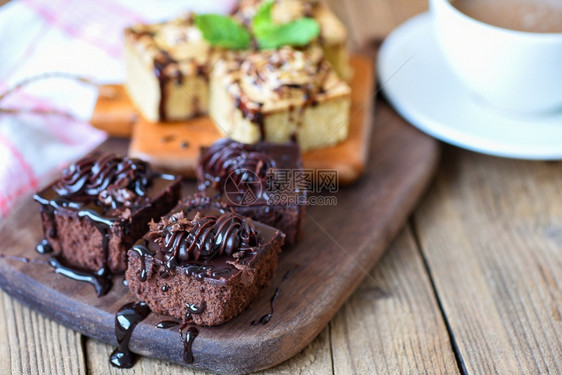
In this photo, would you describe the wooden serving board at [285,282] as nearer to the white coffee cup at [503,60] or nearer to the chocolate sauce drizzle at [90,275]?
the chocolate sauce drizzle at [90,275]

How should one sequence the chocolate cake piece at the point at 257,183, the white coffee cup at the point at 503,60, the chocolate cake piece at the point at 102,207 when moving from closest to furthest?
1. the chocolate cake piece at the point at 102,207
2. the chocolate cake piece at the point at 257,183
3. the white coffee cup at the point at 503,60

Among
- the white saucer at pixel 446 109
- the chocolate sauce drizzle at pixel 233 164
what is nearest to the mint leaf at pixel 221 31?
the chocolate sauce drizzle at pixel 233 164

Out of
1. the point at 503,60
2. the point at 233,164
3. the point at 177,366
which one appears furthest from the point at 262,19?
the point at 177,366

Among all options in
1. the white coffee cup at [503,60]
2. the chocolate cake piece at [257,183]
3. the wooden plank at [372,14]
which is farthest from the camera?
the wooden plank at [372,14]

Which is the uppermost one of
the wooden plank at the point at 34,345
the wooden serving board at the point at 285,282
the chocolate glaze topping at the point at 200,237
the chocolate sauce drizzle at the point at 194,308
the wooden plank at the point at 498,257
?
the chocolate glaze topping at the point at 200,237

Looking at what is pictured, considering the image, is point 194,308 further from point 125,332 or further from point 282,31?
point 282,31

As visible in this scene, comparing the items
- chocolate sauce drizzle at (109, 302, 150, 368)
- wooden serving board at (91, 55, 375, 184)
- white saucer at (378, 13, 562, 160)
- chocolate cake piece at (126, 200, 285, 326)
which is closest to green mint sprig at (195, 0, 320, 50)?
wooden serving board at (91, 55, 375, 184)

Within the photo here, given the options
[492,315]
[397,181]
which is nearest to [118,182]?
[397,181]

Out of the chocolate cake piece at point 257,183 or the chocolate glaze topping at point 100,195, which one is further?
the chocolate cake piece at point 257,183
